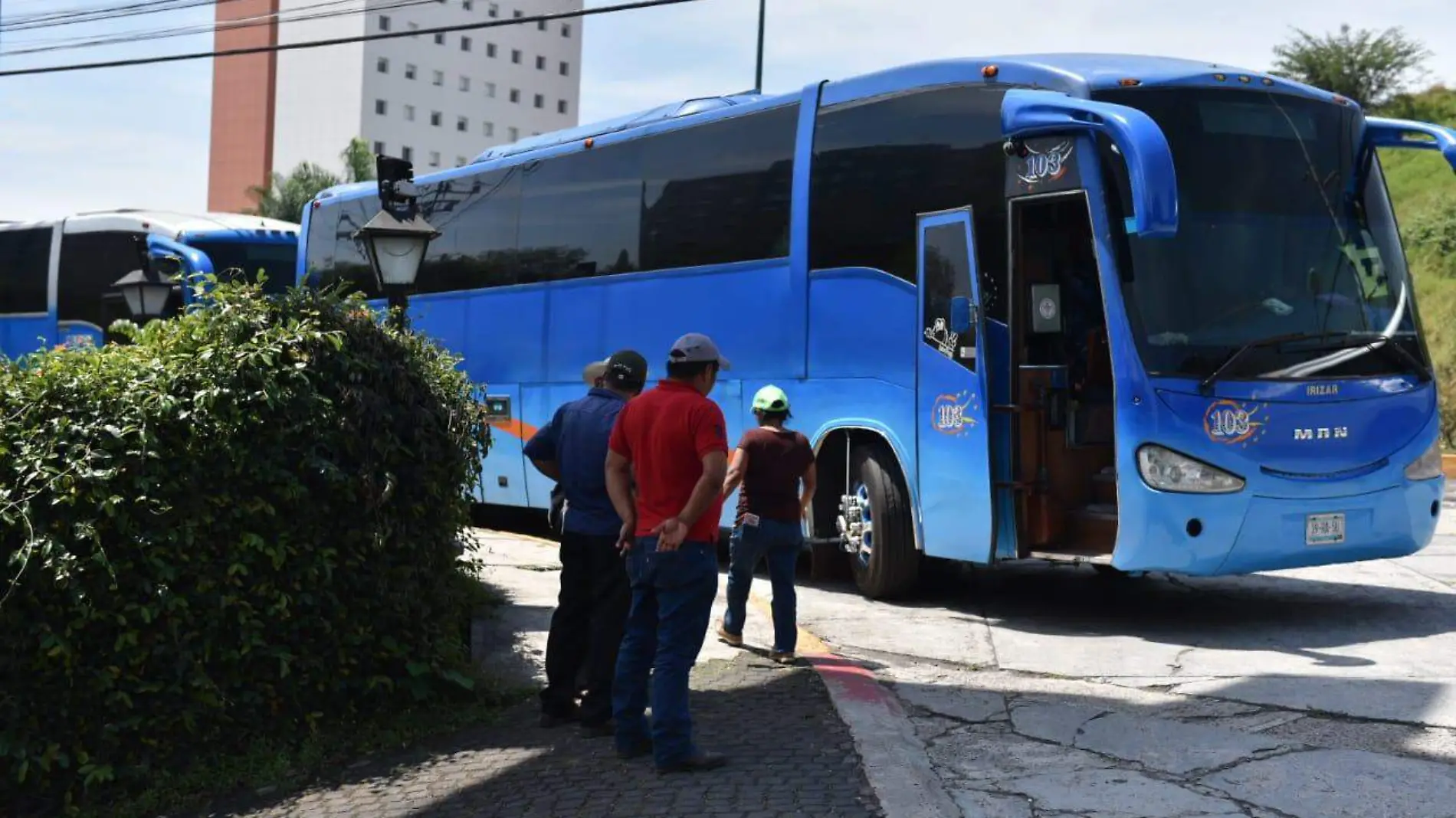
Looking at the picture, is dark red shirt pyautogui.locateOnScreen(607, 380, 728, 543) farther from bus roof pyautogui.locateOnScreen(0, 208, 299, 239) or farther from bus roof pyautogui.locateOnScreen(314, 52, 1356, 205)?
bus roof pyautogui.locateOnScreen(0, 208, 299, 239)

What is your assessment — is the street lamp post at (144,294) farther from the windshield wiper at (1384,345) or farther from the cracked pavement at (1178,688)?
the windshield wiper at (1384,345)

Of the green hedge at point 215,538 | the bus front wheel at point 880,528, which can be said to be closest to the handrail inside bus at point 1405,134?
A: the bus front wheel at point 880,528

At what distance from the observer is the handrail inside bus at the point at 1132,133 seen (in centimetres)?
778

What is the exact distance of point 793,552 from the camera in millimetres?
8102

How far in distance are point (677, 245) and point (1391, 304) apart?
5505 millimetres

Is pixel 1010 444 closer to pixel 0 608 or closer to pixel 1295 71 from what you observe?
pixel 0 608

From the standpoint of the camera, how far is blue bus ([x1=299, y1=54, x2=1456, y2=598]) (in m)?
8.62

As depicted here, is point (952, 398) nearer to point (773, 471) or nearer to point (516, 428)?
point (773, 471)

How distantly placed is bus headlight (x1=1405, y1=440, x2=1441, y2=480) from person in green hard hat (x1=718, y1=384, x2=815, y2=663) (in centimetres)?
377

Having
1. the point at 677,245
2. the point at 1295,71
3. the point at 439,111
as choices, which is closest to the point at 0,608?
the point at 677,245

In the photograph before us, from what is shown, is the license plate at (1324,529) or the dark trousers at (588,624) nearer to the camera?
the dark trousers at (588,624)

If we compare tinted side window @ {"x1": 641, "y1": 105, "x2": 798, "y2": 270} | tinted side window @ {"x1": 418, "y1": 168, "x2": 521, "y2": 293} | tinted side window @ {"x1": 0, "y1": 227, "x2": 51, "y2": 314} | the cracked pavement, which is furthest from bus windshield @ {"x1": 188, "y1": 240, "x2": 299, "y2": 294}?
the cracked pavement

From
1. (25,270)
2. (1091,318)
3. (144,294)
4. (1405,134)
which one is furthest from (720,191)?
(25,270)

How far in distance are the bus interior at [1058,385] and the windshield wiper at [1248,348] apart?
73 cm
